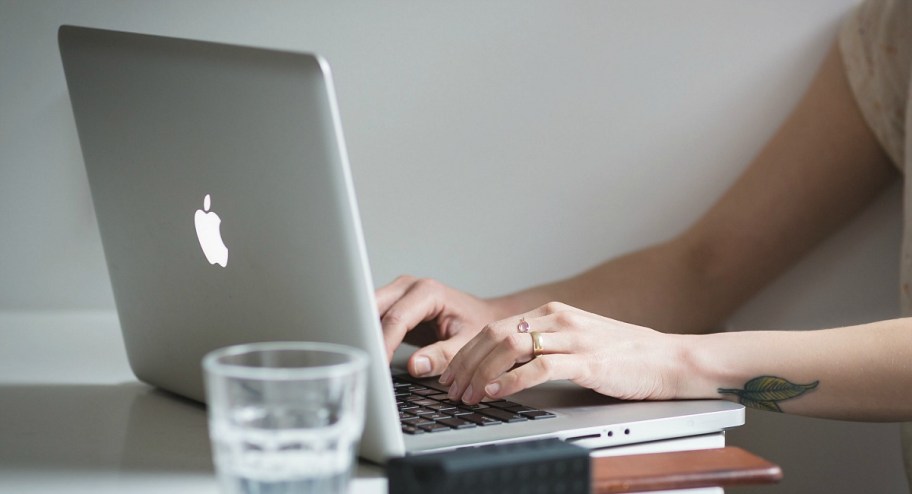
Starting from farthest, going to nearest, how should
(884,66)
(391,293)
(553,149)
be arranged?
(553,149), (884,66), (391,293)

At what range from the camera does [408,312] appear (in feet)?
3.68

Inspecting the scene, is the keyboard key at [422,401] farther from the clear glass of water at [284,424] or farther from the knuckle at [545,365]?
the clear glass of water at [284,424]

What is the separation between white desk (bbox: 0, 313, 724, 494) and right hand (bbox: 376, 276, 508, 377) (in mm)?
219

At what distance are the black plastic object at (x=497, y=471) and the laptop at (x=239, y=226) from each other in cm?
12

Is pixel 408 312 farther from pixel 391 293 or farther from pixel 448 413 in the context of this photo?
pixel 448 413

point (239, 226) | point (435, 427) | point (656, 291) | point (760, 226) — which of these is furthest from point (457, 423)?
point (760, 226)

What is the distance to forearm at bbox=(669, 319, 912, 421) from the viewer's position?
95 cm

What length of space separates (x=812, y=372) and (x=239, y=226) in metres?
0.53

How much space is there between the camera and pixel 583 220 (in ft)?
5.03

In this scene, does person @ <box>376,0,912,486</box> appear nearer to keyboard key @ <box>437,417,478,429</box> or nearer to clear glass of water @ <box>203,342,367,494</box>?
keyboard key @ <box>437,417,478,429</box>

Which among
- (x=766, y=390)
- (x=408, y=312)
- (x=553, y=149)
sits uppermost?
(x=553, y=149)

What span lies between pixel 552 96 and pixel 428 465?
989 millimetres

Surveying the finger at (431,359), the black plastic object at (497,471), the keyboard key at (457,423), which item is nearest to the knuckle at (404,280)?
the finger at (431,359)

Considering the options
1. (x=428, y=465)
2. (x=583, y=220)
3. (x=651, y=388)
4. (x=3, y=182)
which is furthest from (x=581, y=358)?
(x=3, y=182)
